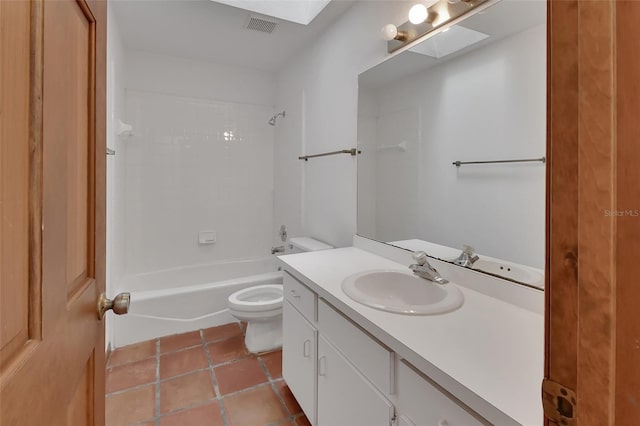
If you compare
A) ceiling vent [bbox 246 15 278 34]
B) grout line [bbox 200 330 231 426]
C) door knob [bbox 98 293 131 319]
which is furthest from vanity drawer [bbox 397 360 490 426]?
ceiling vent [bbox 246 15 278 34]

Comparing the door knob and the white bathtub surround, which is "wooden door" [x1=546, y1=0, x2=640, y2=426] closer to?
the door knob

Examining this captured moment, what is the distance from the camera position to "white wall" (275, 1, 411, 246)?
6.25 ft

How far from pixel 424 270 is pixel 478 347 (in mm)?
552

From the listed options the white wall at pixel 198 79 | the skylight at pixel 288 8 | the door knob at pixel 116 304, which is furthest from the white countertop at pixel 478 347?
the white wall at pixel 198 79

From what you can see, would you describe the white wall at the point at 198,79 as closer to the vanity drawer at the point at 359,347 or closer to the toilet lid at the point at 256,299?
the toilet lid at the point at 256,299

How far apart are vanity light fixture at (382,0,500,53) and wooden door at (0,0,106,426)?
52.5 inches

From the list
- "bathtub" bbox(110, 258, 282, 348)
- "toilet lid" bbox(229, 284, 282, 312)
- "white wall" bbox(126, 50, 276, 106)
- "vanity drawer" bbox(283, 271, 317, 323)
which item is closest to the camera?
"vanity drawer" bbox(283, 271, 317, 323)

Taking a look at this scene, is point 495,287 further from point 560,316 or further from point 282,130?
point 282,130

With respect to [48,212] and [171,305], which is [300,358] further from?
[171,305]

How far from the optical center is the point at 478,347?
0.82 m

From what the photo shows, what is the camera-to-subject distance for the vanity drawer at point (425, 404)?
2.29ft

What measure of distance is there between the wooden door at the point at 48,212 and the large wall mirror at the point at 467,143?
1295 millimetres

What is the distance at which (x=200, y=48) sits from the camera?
9.16ft

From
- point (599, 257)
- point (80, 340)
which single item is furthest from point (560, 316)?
point (80, 340)
